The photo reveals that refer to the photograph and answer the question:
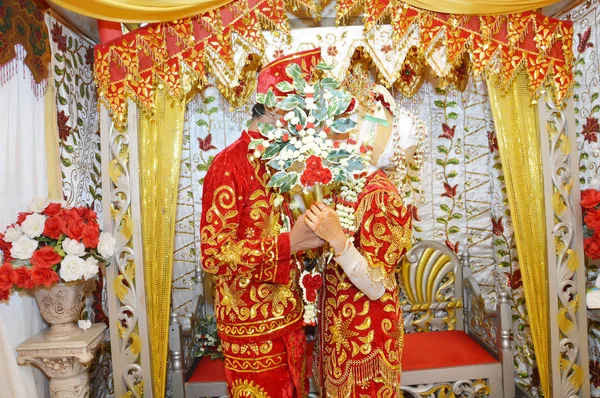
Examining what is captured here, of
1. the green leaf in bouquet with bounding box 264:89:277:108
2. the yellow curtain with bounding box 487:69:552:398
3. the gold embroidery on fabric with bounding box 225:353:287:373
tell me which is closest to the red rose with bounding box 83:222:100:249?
the gold embroidery on fabric with bounding box 225:353:287:373

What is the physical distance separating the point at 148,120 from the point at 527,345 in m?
2.96

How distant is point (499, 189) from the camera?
356 cm

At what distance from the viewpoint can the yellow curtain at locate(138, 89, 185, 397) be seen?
8.70ft

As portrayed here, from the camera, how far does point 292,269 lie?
6.47 ft

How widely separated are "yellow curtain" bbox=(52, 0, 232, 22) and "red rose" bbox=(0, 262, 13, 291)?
125 centimetres

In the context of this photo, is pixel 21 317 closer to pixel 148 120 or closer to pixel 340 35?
pixel 148 120

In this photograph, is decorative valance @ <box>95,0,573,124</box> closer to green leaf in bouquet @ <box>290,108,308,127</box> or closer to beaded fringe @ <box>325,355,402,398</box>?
green leaf in bouquet @ <box>290,108,308,127</box>

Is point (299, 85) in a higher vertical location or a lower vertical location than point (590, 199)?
higher

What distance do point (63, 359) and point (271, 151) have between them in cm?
162

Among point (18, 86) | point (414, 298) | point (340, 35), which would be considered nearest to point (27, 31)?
point (18, 86)

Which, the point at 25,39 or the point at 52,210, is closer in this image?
the point at 52,210

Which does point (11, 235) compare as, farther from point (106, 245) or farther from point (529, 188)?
point (529, 188)

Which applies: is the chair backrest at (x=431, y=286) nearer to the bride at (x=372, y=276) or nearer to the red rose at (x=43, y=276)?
the bride at (x=372, y=276)

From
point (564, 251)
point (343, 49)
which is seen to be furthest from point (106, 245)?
point (564, 251)
